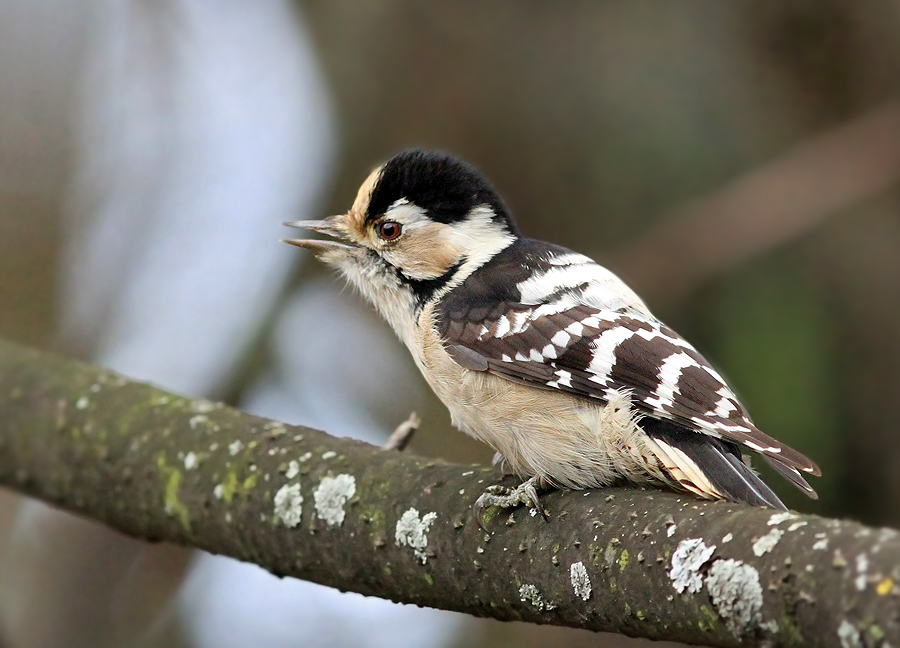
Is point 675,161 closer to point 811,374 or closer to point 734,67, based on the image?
point 734,67

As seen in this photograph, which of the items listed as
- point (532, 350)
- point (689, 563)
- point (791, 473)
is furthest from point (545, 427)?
point (689, 563)

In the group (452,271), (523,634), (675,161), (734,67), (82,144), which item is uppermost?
(734,67)

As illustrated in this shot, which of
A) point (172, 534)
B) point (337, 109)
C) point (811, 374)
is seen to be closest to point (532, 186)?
point (337, 109)

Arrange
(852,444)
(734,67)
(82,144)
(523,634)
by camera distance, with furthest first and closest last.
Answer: (82,144)
(734,67)
(852,444)
(523,634)

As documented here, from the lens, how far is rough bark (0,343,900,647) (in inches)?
60.8

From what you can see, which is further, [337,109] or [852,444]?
[337,109]

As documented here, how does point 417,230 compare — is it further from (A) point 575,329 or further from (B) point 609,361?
(B) point 609,361

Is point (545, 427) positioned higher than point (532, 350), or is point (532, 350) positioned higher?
point (532, 350)

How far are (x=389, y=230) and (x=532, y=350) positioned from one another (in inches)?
33.2

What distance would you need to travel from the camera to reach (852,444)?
5.16 meters

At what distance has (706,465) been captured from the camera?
227cm

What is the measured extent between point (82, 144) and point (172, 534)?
481 cm

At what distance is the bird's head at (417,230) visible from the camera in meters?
3.26

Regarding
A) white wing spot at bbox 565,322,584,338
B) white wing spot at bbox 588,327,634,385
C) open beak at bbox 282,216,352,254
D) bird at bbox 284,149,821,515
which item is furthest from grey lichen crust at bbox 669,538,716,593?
open beak at bbox 282,216,352,254
